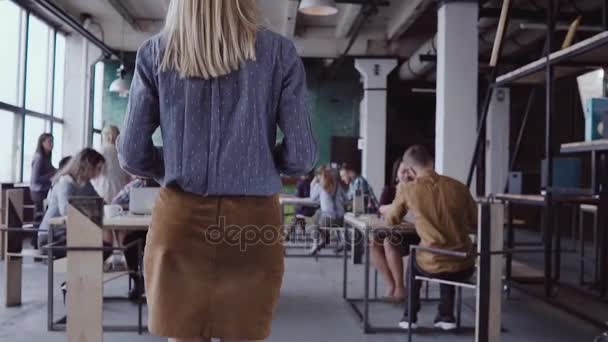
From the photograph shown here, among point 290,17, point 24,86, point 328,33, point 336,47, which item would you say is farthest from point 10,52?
point 336,47

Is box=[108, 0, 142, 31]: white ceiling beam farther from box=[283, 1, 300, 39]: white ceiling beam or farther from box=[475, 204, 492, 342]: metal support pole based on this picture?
box=[475, 204, 492, 342]: metal support pole

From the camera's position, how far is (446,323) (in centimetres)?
369

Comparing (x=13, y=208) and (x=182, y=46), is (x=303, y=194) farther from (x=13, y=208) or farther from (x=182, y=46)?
(x=182, y=46)

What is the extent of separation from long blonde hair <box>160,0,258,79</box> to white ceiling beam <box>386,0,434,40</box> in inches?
320

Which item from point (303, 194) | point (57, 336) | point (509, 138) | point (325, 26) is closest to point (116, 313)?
point (57, 336)

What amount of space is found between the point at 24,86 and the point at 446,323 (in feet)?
25.3

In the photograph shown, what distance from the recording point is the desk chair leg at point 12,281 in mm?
4258

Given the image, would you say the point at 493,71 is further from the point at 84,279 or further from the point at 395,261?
the point at 84,279

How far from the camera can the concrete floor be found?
3.54 m

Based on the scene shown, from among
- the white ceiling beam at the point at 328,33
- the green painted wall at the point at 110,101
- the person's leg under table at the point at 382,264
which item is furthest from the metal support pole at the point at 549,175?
the green painted wall at the point at 110,101

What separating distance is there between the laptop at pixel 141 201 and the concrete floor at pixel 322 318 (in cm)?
78

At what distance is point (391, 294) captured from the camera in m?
4.64

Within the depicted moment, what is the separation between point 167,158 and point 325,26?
35.7ft

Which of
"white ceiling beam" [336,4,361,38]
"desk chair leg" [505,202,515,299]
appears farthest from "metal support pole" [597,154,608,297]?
"white ceiling beam" [336,4,361,38]
